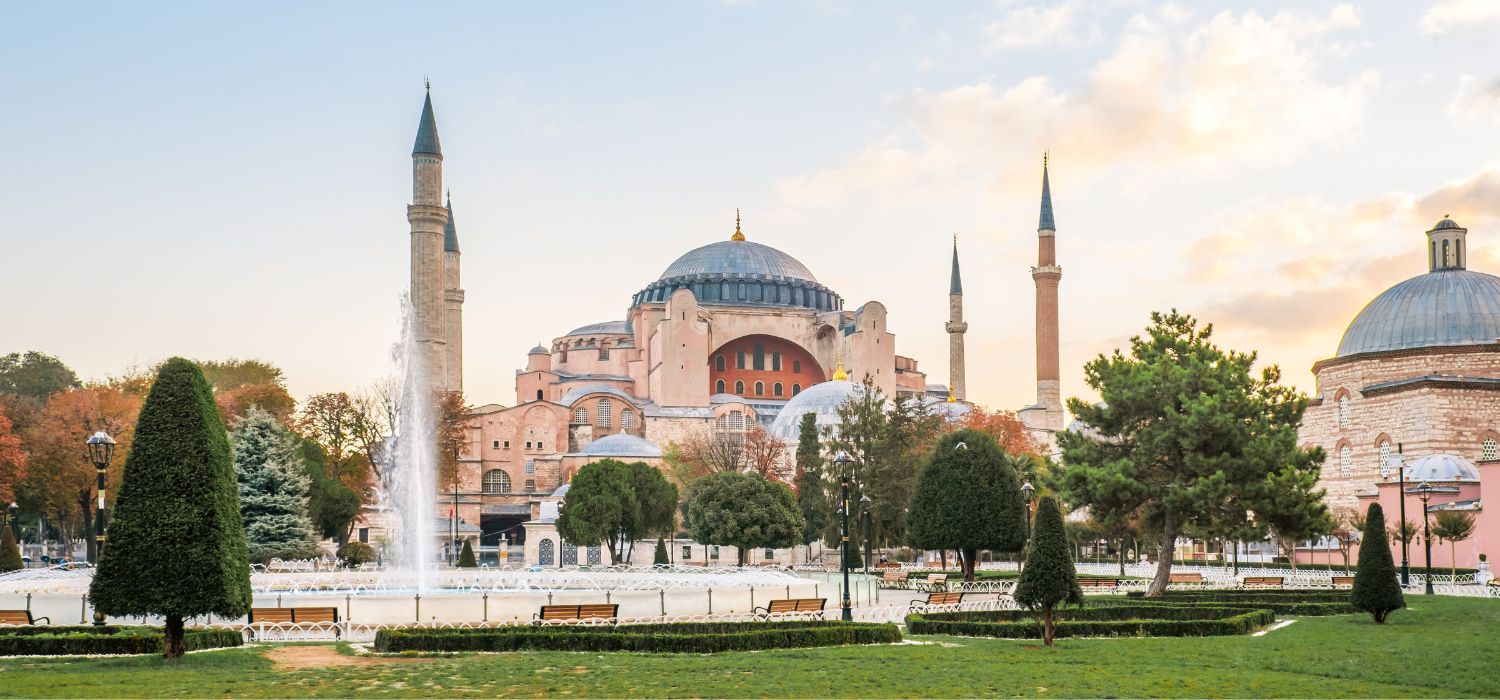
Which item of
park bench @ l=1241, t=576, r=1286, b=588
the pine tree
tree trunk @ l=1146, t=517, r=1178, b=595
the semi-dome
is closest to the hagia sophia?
the semi-dome

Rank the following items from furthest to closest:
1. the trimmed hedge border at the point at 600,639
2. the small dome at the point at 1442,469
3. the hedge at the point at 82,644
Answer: the small dome at the point at 1442,469 → the trimmed hedge border at the point at 600,639 → the hedge at the point at 82,644

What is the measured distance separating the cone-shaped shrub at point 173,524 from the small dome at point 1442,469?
31230 mm

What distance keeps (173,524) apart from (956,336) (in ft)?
203

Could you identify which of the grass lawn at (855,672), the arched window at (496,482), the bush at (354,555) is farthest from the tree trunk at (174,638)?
the arched window at (496,482)

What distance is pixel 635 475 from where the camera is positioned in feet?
133

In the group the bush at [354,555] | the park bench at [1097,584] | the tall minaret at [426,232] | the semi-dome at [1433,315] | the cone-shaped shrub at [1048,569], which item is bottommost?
the bush at [354,555]

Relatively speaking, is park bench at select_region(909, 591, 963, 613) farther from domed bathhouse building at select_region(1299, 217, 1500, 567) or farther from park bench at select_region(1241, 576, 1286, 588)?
domed bathhouse building at select_region(1299, 217, 1500, 567)

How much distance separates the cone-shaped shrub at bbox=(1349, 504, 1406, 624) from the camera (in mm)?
16781

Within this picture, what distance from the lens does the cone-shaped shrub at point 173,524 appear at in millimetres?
12070

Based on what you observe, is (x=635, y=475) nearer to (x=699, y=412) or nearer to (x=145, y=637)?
(x=699, y=412)

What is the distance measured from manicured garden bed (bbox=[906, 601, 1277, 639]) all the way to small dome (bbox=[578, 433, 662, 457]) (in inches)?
1546

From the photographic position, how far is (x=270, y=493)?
31266 millimetres

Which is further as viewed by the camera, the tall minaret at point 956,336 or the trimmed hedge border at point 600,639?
the tall minaret at point 956,336

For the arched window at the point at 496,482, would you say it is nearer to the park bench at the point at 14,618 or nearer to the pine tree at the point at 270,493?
the pine tree at the point at 270,493
